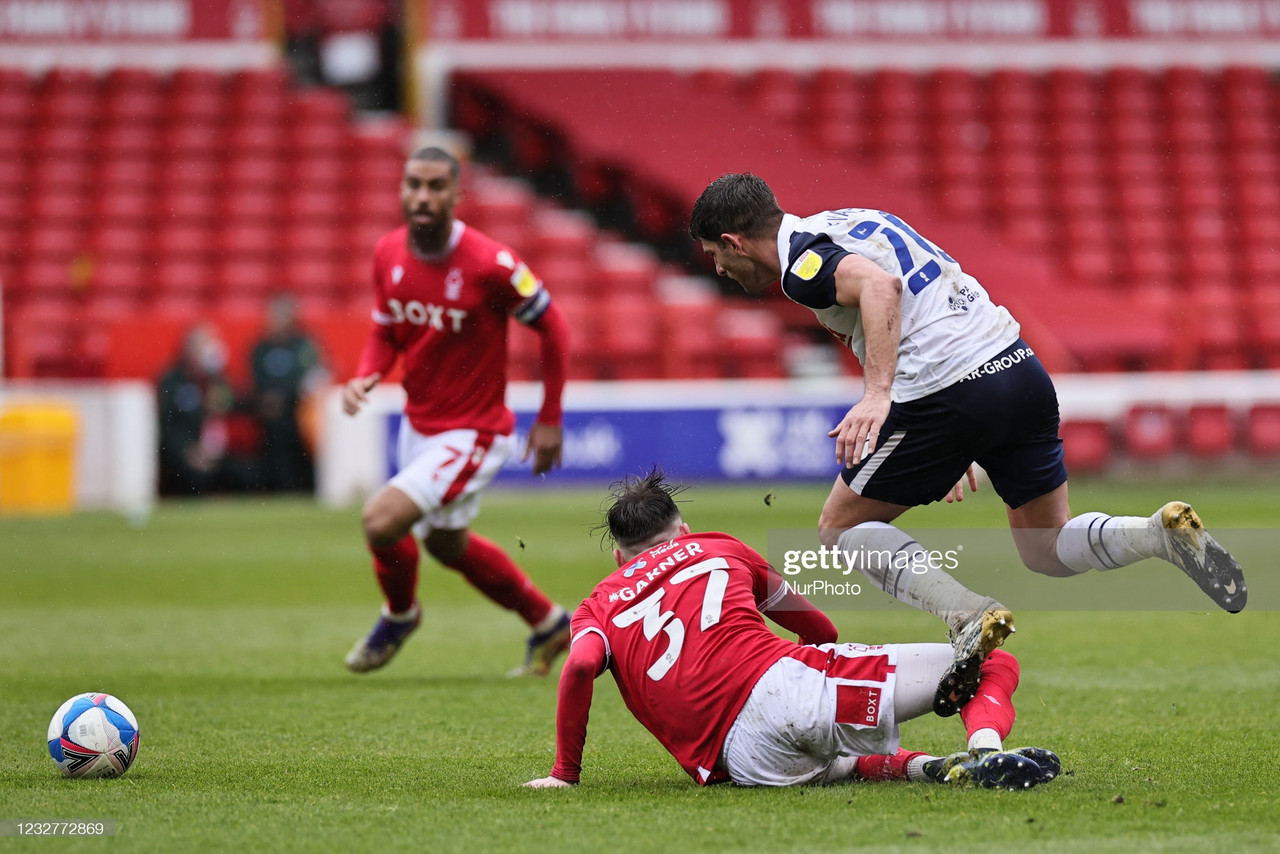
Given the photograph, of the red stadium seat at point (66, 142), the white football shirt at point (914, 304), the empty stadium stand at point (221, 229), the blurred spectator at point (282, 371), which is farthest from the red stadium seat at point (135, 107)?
the white football shirt at point (914, 304)

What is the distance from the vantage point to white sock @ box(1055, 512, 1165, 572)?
426cm

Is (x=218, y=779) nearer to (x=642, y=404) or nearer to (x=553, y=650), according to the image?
(x=553, y=650)

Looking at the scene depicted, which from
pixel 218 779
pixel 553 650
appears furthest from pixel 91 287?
pixel 218 779

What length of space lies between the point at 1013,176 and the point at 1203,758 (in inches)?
657

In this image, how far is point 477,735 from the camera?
16.1 ft

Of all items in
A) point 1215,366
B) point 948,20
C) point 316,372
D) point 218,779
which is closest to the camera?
point 218,779

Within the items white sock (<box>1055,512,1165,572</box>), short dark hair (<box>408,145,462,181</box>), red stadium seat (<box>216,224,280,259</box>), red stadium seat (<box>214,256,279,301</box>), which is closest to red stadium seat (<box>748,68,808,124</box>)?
red stadium seat (<box>216,224,280,259</box>)

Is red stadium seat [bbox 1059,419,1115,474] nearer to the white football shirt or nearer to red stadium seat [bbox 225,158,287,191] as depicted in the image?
red stadium seat [bbox 225,158,287,191]

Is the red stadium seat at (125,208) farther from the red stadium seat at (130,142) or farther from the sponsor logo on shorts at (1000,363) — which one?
the sponsor logo on shorts at (1000,363)

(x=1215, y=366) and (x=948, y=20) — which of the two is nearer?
(x=1215, y=366)

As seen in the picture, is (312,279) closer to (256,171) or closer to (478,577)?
(256,171)

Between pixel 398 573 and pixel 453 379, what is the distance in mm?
822

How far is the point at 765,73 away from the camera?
67.8 feet

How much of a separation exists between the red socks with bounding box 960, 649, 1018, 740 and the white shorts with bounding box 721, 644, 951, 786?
145 mm
